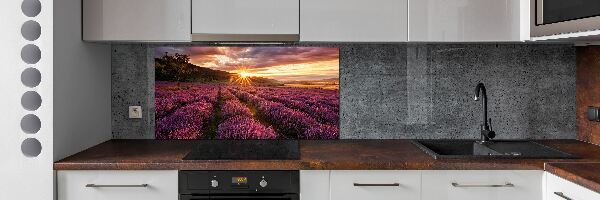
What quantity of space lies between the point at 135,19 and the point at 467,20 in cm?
153

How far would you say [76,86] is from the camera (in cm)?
278

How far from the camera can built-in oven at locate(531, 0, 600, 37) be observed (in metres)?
2.30

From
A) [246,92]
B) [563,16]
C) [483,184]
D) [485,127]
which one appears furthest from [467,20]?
[246,92]

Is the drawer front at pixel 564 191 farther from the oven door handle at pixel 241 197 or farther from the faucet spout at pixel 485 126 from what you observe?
the oven door handle at pixel 241 197

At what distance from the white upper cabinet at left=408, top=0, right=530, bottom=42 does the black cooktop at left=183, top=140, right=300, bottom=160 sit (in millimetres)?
786

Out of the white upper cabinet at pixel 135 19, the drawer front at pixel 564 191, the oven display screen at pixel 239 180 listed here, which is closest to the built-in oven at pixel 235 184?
the oven display screen at pixel 239 180

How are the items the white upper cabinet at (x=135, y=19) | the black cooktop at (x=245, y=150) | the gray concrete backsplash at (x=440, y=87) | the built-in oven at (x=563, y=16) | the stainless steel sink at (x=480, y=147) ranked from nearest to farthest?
the built-in oven at (x=563, y=16)
the black cooktop at (x=245, y=150)
the white upper cabinet at (x=135, y=19)
the stainless steel sink at (x=480, y=147)
the gray concrete backsplash at (x=440, y=87)

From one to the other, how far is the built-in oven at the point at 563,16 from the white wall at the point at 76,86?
2055 millimetres

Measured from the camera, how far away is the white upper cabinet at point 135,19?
2.82 metres
